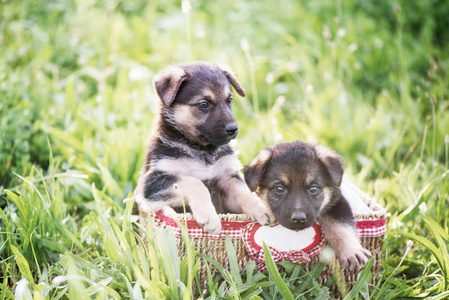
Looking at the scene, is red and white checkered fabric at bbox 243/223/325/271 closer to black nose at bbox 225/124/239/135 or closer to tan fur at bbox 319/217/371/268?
tan fur at bbox 319/217/371/268

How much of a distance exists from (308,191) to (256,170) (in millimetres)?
342

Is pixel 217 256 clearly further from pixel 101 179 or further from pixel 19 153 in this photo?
pixel 19 153

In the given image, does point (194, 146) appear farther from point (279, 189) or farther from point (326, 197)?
point (326, 197)

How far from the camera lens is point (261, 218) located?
2947 mm

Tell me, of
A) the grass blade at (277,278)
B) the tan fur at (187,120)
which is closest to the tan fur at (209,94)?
the tan fur at (187,120)

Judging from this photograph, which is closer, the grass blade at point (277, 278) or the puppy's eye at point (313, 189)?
the grass blade at point (277, 278)

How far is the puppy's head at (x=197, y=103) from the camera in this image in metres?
3.18

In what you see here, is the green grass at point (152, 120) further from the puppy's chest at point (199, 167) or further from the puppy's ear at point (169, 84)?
the puppy's ear at point (169, 84)

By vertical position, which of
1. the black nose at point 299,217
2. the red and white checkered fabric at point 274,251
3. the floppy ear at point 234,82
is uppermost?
the floppy ear at point 234,82

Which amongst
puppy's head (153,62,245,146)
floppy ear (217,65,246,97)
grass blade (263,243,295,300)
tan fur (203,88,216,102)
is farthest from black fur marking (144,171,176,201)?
floppy ear (217,65,246,97)

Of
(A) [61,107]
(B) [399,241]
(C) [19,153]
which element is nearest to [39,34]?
(A) [61,107]

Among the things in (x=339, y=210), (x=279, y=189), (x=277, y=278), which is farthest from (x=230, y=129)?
(x=277, y=278)

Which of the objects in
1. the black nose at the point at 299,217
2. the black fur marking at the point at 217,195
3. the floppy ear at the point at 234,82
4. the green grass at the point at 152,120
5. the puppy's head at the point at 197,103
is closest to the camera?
the black nose at the point at 299,217

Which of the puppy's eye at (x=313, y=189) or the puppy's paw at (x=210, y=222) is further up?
the puppy's eye at (x=313, y=189)
